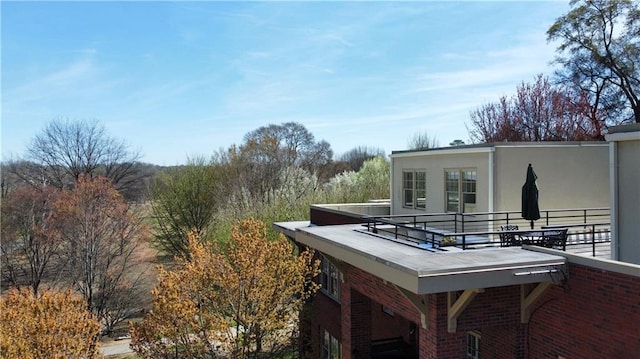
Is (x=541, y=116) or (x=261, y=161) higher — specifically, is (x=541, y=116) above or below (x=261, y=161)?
above

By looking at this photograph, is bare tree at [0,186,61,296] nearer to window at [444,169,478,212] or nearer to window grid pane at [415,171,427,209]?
window grid pane at [415,171,427,209]

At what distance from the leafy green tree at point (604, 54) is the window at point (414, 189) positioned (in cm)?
2500

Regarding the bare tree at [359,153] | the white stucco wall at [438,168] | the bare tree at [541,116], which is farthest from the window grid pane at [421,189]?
the bare tree at [359,153]

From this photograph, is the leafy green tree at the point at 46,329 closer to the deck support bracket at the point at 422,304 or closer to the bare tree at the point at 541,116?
the deck support bracket at the point at 422,304

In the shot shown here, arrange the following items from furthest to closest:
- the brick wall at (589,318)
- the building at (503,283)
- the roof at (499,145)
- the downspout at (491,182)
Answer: the roof at (499,145), the downspout at (491,182), the building at (503,283), the brick wall at (589,318)

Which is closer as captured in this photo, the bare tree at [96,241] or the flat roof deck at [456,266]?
the flat roof deck at [456,266]

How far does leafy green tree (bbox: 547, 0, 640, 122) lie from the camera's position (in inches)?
1288

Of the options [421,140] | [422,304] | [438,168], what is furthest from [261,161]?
[422,304]

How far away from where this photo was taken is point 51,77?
30688mm

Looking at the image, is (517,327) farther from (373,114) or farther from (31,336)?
(373,114)

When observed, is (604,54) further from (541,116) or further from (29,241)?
(29,241)

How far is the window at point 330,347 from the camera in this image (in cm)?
1564

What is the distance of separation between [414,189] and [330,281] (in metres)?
4.57

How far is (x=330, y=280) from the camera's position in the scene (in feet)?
54.2
